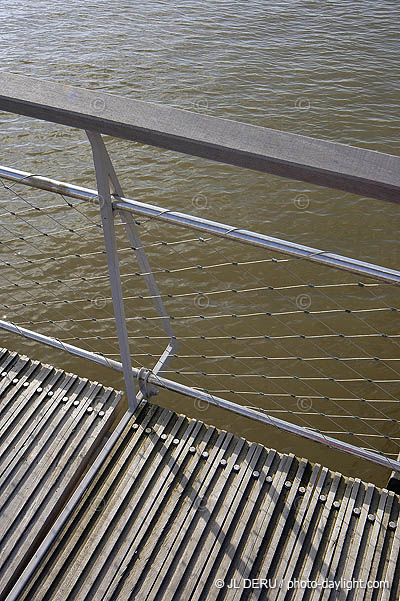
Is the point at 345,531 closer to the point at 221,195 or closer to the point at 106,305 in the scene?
the point at 106,305

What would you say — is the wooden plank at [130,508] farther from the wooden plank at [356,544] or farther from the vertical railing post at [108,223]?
the wooden plank at [356,544]

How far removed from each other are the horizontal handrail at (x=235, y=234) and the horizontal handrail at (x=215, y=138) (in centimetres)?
37

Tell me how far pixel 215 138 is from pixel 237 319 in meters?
2.89

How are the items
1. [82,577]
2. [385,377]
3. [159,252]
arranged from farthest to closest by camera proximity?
[159,252] → [385,377] → [82,577]

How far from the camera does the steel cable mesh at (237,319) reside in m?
3.45

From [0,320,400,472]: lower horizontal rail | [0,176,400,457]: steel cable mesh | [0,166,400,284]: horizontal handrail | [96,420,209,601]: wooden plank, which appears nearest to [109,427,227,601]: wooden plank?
[96,420,209,601]: wooden plank

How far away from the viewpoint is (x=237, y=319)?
400 cm

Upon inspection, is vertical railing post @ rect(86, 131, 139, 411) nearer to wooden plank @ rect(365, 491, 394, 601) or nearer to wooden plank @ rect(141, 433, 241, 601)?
wooden plank @ rect(141, 433, 241, 601)

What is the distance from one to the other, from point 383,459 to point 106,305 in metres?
2.53

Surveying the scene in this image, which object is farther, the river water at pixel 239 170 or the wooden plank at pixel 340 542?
the river water at pixel 239 170

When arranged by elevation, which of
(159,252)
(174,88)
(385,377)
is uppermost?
(174,88)

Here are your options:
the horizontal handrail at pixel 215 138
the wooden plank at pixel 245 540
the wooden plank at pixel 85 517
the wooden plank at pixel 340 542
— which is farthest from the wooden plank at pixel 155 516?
the horizontal handrail at pixel 215 138

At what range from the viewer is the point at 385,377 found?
11.7ft

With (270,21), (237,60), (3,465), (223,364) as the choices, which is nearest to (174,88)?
(237,60)
